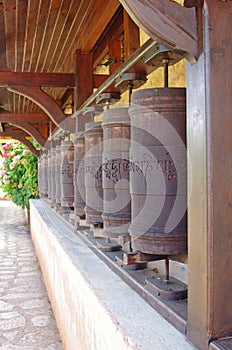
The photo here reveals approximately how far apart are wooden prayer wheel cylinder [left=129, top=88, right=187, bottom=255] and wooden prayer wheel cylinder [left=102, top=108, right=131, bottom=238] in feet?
0.93

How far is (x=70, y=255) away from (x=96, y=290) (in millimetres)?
680

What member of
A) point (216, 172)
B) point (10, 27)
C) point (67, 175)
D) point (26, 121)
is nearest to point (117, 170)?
point (216, 172)

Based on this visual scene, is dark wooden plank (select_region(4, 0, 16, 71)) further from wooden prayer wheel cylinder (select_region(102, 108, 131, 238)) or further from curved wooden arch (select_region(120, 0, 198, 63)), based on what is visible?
curved wooden arch (select_region(120, 0, 198, 63))

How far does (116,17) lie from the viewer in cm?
369

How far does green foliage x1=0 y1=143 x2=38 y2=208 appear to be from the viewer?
8.15 metres

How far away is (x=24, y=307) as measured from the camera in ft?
11.2

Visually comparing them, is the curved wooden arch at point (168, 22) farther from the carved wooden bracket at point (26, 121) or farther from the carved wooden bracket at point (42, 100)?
the carved wooden bracket at point (26, 121)

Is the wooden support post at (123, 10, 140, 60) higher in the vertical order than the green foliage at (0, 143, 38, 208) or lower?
higher

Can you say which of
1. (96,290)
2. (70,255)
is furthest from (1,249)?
(96,290)

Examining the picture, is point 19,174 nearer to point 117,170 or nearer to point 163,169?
point 117,170

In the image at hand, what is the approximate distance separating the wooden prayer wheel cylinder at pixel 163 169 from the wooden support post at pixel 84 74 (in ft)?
8.40

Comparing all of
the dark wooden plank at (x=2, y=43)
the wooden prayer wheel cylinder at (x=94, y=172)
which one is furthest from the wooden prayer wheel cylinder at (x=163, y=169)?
the dark wooden plank at (x=2, y=43)

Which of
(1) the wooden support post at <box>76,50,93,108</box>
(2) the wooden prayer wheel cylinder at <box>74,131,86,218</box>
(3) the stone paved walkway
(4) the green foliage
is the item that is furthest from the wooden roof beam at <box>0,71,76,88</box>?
(4) the green foliage

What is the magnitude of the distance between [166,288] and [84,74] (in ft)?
9.17
